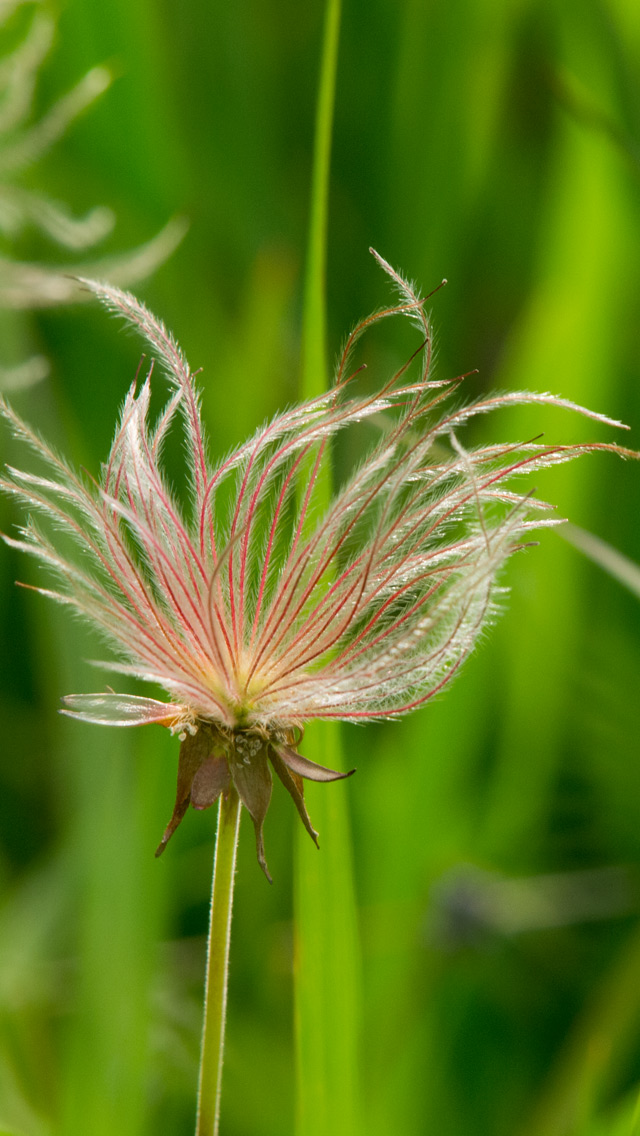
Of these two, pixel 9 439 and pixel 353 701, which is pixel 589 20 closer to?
pixel 9 439

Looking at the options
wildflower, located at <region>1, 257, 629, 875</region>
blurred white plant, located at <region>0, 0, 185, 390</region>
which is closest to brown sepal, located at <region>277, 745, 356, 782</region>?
wildflower, located at <region>1, 257, 629, 875</region>

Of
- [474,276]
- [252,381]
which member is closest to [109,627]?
[252,381]

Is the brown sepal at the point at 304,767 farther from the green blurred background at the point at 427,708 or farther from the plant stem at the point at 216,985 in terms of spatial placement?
the green blurred background at the point at 427,708

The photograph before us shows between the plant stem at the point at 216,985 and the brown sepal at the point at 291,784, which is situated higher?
the brown sepal at the point at 291,784

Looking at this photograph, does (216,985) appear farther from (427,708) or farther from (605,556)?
(427,708)

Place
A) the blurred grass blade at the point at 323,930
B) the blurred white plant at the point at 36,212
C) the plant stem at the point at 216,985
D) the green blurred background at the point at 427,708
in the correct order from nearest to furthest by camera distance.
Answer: the plant stem at the point at 216,985 < the blurred grass blade at the point at 323,930 < the green blurred background at the point at 427,708 < the blurred white plant at the point at 36,212

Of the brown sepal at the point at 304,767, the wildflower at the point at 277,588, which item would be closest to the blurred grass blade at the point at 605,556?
the wildflower at the point at 277,588

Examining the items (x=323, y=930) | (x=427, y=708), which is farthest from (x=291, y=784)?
(x=427, y=708)

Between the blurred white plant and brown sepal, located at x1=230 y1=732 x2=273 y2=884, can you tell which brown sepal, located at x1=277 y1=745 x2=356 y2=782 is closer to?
brown sepal, located at x1=230 y1=732 x2=273 y2=884
